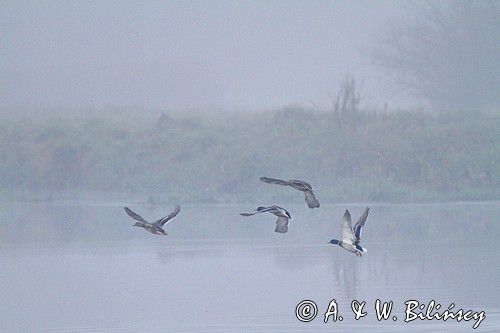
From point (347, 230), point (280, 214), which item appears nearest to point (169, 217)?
point (280, 214)

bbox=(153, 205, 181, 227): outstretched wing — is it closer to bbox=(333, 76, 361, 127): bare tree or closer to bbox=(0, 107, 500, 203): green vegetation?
bbox=(0, 107, 500, 203): green vegetation

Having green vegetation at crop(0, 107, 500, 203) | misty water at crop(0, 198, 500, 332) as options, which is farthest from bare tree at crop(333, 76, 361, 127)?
misty water at crop(0, 198, 500, 332)

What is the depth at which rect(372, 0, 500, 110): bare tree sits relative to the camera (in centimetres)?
3744

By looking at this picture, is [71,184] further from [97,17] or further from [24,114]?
[97,17]

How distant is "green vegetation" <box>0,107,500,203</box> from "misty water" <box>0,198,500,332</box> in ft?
5.12

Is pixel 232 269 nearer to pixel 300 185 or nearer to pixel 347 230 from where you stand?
pixel 347 230

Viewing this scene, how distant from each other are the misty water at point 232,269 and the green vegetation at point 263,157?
5.12ft

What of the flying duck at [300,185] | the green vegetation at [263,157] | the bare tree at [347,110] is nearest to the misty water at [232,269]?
the flying duck at [300,185]

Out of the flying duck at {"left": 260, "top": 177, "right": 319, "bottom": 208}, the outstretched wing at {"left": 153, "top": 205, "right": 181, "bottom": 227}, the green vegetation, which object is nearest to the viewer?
the flying duck at {"left": 260, "top": 177, "right": 319, "bottom": 208}

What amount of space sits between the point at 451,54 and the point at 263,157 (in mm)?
15951

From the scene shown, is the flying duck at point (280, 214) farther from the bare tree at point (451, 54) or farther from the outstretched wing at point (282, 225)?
the bare tree at point (451, 54)

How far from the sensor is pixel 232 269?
47.3 feet

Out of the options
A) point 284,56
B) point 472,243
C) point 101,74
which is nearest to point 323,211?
point 472,243

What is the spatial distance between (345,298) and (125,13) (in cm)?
3628
